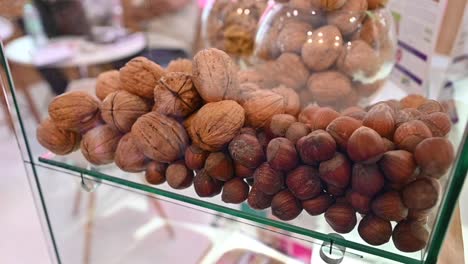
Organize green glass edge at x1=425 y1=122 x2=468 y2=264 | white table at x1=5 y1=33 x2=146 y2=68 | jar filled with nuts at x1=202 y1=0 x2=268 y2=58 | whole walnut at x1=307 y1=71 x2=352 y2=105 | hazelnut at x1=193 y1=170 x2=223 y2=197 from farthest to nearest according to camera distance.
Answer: white table at x1=5 y1=33 x2=146 y2=68 < jar filled with nuts at x1=202 y1=0 x2=268 y2=58 < whole walnut at x1=307 y1=71 x2=352 y2=105 < hazelnut at x1=193 y1=170 x2=223 y2=197 < green glass edge at x1=425 y1=122 x2=468 y2=264

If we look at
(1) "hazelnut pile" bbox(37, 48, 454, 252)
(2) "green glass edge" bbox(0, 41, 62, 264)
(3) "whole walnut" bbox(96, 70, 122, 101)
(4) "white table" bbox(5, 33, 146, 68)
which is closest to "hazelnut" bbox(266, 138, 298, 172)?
(1) "hazelnut pile" bbox(37, 48, 454, 252)

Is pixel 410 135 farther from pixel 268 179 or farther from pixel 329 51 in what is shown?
pixel 329 51

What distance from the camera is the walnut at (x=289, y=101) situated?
45 centimetres

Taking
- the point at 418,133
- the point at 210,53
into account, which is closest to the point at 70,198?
the point at 210,53

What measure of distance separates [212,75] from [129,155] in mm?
126

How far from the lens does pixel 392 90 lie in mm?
854

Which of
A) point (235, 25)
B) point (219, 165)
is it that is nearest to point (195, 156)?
point (219, 165)

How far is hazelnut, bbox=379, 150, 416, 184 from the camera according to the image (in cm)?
33

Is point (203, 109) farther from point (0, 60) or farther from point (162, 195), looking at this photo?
point (0, 60)

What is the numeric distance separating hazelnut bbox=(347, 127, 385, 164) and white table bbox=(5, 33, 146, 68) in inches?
58.4

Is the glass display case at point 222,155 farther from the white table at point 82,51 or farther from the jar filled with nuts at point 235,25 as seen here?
the white table at point 82,51

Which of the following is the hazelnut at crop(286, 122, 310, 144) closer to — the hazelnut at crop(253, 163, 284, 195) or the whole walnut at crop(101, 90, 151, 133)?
the hazelnut at crop(253, 163, 284, 195)

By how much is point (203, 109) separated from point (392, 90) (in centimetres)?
59

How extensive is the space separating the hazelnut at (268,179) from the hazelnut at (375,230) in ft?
0.27
